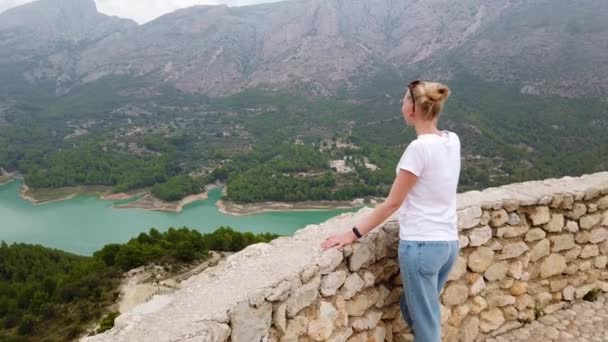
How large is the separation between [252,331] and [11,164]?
72.5 m

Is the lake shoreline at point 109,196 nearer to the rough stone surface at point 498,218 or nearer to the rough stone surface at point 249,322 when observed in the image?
the rough stone surface at point 498,218

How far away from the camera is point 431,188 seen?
218 cm

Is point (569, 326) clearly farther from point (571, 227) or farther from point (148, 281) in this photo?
point (148, 281)

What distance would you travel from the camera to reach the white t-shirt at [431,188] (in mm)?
2102

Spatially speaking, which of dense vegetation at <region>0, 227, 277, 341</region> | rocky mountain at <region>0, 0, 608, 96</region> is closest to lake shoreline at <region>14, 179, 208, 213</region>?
dense vegetation at <region>0, 227, 277, 341</region>

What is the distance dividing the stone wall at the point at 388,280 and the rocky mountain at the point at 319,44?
7653 centimetres

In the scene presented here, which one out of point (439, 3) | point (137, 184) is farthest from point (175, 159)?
point (439, 3)

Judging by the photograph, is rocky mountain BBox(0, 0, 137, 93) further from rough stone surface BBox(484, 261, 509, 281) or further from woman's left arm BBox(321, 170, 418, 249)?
rough stone surface BBox(484, 261, 509, 281)

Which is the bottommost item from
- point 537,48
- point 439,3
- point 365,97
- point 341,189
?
point 341,189

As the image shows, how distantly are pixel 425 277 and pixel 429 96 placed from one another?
35.9 inches

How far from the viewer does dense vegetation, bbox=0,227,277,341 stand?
53.0 ft

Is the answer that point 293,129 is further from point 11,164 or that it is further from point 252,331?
point 252,331

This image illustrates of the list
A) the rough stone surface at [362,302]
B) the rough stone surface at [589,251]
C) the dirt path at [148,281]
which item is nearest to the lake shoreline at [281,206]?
the dirt path at [148,281]

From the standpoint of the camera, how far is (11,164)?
205 feet
